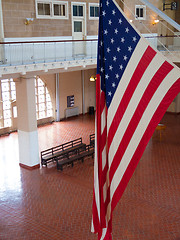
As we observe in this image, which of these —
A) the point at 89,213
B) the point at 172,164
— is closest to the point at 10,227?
the point at 89,213

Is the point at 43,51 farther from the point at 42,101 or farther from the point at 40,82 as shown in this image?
the point at 42,101

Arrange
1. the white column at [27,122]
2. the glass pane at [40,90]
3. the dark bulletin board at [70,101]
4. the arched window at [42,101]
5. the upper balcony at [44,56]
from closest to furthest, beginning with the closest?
1. the upper balcony at [44,56]
2. the white column at [27,122]
3. the arched window at [42,101]
4. the glass pane at [40,90]
5. the dark bulletin board at [70,101]

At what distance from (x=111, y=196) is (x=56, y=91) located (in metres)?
19.0

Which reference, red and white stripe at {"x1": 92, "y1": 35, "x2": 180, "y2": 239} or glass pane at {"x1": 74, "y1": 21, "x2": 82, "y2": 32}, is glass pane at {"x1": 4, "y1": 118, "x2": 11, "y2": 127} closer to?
glass pane at {"x1": 74, "y1": 21, "x2": 82, "y2": 32}

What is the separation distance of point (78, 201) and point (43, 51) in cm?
691

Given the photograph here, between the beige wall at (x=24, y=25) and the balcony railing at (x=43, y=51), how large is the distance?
128 cm

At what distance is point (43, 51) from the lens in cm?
1478

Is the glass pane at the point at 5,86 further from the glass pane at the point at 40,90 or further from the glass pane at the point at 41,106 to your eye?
the glass pane at the point at 41,106

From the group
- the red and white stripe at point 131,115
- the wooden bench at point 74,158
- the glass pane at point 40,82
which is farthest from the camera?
the glass pane at point 40,82

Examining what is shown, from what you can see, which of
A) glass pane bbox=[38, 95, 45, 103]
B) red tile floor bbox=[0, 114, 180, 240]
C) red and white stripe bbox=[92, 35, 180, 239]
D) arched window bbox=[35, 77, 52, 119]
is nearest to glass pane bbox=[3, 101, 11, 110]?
arched window bbox=[35, 77, 52, 119]

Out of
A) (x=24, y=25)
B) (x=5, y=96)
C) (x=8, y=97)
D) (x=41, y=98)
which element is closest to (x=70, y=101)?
(x=41, y=98)

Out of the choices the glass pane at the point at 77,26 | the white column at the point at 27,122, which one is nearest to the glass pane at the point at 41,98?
the glass pane at the point at 77,26

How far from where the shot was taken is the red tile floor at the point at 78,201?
33.3ft

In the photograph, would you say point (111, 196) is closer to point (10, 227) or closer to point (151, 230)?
point (151, 230)
